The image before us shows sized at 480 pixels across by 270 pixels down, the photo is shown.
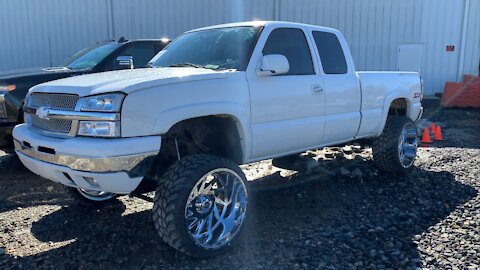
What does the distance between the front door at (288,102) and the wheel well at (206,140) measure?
0.18 m

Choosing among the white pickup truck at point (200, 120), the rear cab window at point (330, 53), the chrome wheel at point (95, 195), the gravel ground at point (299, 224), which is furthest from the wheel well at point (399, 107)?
the chrome wheel at point (95, 195)

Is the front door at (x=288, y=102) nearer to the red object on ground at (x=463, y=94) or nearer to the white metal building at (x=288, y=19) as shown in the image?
the red object on ground at (x=463, y=94)

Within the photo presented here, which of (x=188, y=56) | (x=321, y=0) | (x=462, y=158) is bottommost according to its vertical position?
(x=462, y=158)

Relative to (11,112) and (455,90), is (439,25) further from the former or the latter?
(11,112)

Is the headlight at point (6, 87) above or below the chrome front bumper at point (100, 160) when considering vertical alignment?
above

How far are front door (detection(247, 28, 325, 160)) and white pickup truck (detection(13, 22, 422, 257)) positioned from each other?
1cm

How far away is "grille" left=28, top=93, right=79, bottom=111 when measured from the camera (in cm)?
333

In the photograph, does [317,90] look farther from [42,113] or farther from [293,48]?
[42,113]

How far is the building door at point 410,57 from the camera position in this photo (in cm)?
1466

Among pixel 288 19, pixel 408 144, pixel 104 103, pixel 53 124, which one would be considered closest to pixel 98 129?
pixel 104 103

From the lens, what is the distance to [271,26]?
4.36m

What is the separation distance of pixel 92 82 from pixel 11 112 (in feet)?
8.94

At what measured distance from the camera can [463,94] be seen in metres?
12.6

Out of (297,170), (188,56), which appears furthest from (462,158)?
(188,56)
